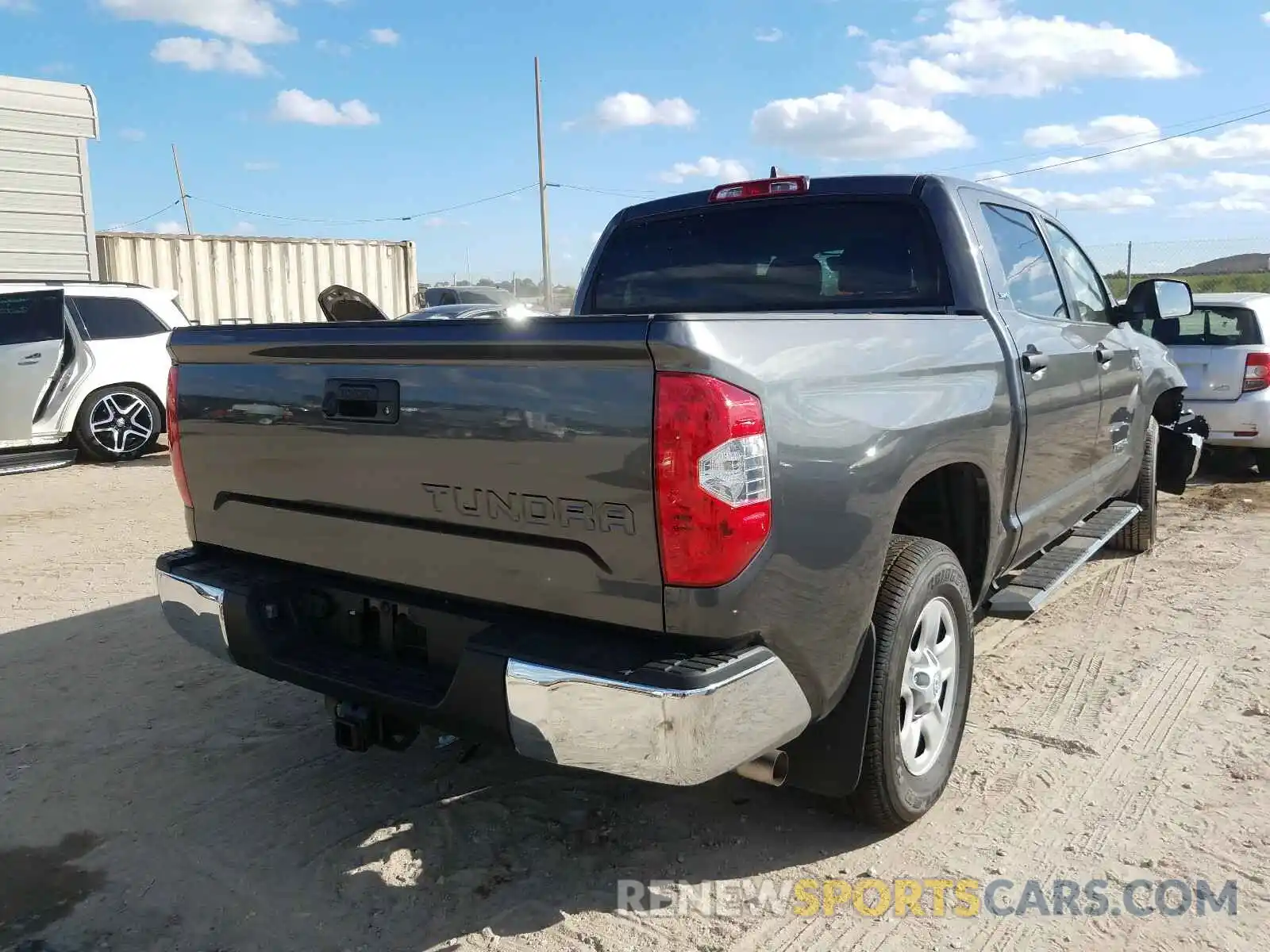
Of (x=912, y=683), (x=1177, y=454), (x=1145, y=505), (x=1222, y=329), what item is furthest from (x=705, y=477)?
(x=1222, y=329)

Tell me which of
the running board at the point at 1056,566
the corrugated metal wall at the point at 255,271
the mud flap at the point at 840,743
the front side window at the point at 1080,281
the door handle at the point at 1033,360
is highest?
the corrugated metal wall at the point at 255,271

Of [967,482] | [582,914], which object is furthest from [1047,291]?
[582,914]

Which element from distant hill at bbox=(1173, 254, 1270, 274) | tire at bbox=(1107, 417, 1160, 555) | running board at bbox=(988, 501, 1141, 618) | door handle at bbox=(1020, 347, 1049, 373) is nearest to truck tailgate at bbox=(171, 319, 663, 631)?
running board at bbox=(988, 501, 1141, 618)

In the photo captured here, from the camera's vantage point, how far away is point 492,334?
7.69ft

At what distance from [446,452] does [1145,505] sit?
4959mm

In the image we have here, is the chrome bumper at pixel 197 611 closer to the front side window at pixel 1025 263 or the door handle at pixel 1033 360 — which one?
the door handle at pixel 1033 360

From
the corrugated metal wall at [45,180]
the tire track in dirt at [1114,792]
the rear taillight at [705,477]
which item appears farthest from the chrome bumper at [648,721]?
the corrugated metal wall at [45,180]

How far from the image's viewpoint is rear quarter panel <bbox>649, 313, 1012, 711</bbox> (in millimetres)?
2193

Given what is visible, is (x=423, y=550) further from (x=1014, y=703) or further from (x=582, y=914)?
(x=1014, y=703)

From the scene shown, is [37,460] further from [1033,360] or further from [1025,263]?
[1033,360]

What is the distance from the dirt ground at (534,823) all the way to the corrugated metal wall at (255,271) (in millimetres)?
10939

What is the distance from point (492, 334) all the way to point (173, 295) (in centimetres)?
927

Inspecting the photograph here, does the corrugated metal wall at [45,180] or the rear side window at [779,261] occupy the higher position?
the corrugated metal wall at [45,180]

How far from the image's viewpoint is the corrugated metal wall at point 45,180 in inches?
446
